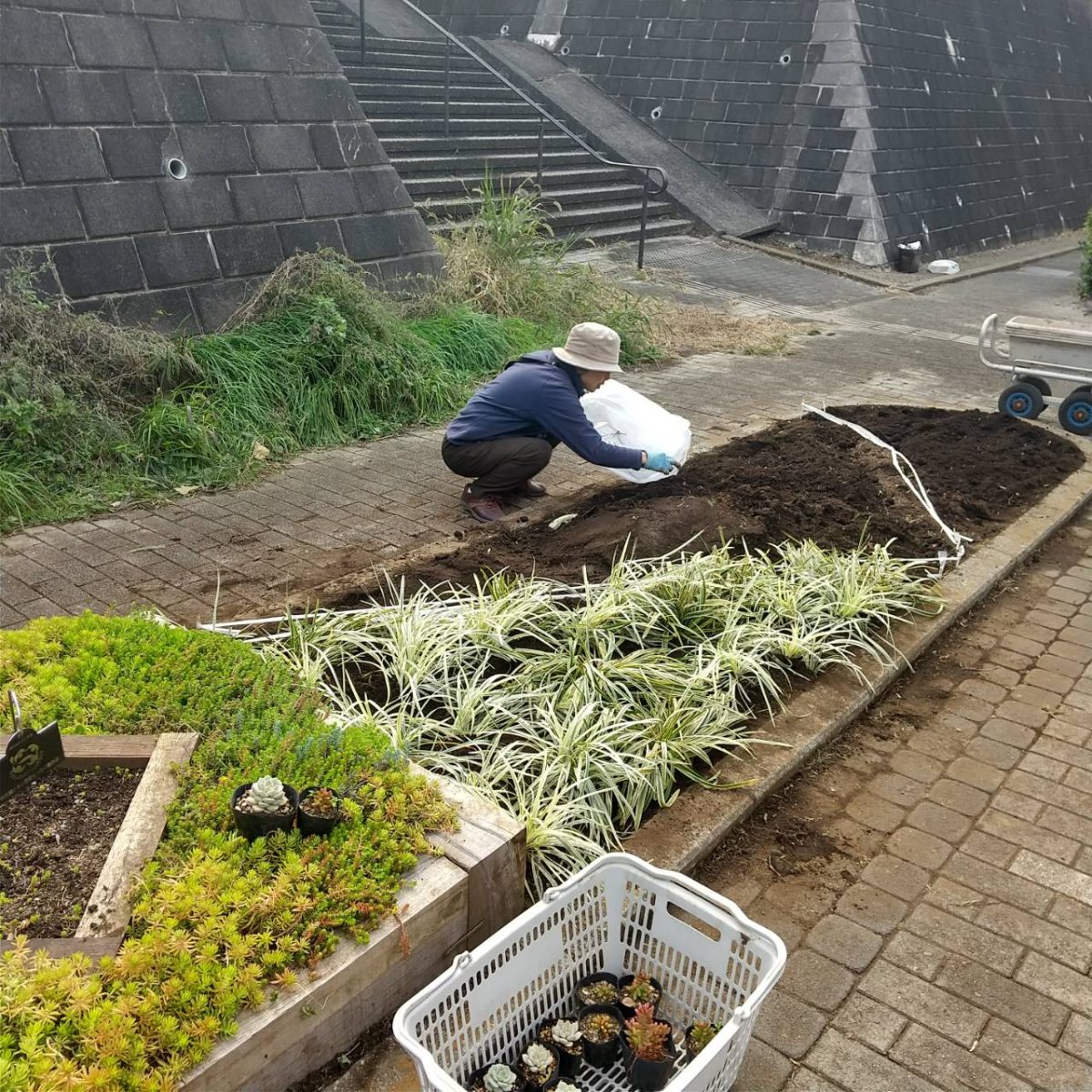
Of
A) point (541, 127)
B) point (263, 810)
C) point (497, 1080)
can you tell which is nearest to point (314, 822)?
point (263, 810)

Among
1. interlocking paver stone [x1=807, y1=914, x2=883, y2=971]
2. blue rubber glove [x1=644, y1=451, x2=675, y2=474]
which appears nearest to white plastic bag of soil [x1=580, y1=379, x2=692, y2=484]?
blue rubber glove [x1=644, y1=451, x2=675, y2=474]

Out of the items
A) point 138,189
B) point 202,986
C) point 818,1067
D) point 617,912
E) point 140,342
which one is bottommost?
point 818,1067

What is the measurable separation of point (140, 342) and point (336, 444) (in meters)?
1.35

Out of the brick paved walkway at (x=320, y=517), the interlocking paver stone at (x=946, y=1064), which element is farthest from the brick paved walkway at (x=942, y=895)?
the brick paved walkway at (x=320, y=517)

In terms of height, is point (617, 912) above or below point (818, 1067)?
above

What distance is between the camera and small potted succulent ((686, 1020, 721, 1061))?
95.9 inches

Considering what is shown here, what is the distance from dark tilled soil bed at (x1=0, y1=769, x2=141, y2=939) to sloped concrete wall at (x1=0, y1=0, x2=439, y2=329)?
4.71m

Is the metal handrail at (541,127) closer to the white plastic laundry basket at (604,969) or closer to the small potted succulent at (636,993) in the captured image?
the white plastic laundry basket at (604,969)

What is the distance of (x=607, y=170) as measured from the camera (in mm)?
15430

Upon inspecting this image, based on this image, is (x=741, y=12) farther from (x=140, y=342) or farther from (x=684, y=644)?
(x=684, y=644)

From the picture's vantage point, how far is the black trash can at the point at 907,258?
1458cm

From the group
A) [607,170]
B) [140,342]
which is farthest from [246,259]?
[607,170]

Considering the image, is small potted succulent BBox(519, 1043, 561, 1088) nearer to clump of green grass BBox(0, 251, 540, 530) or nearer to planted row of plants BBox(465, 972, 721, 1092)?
planted row of plants BBox(465, 972, 721, 1092)

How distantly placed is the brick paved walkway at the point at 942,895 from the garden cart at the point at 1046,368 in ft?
12.1
